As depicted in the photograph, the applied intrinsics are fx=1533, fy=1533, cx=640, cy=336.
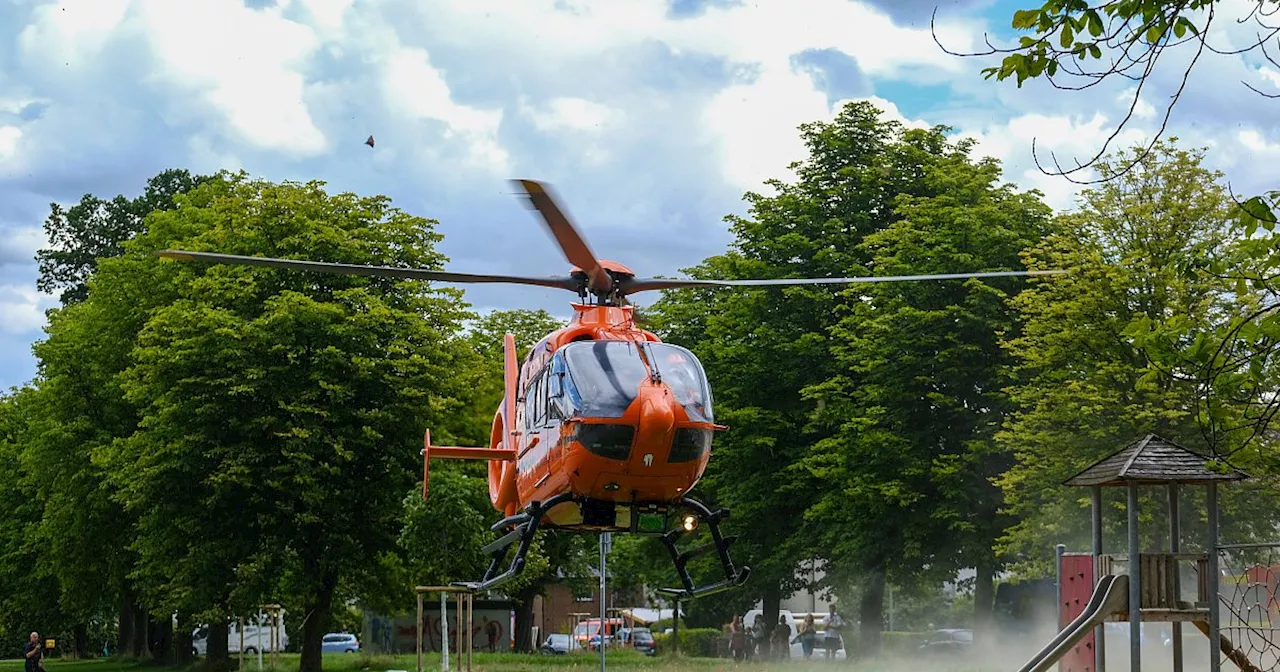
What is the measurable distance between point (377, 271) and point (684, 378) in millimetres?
4179

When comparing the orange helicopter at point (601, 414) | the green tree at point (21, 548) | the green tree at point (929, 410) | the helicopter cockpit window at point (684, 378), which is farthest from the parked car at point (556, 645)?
the helicopter cockpit window at point (684, 378)

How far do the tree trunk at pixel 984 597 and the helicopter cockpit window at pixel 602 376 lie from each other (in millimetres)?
23243

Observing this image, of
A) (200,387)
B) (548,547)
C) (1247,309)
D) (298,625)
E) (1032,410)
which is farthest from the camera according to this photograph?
(548,547)

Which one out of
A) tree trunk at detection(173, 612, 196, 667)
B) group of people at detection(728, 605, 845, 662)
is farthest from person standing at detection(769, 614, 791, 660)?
tree trunk at detection(173, 612, 196, 667)

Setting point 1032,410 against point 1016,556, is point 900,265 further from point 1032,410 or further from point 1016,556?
point 1016,556

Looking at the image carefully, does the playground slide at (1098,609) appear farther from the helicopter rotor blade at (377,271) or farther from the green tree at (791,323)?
the green tree at (791,323)

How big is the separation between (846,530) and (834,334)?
592 cm

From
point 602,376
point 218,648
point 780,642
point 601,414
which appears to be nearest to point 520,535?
point 601,414

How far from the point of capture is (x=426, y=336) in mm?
42562

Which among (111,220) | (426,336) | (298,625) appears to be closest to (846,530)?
(426,336)

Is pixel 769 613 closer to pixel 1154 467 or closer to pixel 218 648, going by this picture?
pixel 218 648

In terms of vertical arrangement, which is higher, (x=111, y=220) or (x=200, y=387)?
(x=111, y=220)

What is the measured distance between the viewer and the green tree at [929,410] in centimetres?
3975

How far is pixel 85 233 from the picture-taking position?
63844 millimetres
